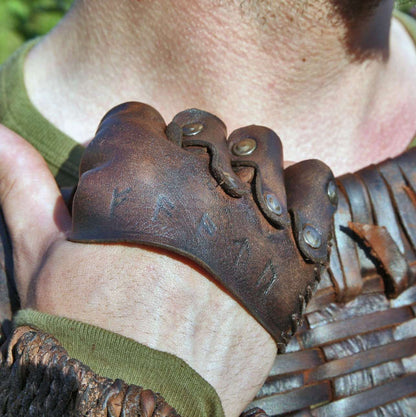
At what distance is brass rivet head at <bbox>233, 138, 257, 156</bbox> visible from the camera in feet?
2.59

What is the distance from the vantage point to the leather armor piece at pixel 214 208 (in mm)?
708

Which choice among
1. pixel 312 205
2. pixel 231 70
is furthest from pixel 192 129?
pixel 231 70

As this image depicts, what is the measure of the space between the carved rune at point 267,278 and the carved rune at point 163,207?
0.14m

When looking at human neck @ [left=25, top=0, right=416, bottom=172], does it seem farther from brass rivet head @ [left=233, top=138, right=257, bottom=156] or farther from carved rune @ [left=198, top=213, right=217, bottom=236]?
carved rune @ [left=198, top=213, right=217, bottom=236]

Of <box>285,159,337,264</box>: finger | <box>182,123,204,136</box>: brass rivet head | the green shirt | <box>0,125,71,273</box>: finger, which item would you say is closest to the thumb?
<box>0,125,71,273</box>: finger

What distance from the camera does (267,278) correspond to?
731 mm

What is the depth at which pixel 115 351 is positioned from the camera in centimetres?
69

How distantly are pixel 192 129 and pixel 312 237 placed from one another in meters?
0.21

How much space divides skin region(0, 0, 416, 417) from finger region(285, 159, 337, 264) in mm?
123

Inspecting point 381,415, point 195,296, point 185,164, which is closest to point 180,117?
point 185,164

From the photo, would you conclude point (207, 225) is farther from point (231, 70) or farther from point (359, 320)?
point (231, 70)

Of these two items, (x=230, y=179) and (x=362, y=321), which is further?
(x=362, y=321)

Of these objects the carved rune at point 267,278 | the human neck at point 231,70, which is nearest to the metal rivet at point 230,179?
the carved rune at point 267,278

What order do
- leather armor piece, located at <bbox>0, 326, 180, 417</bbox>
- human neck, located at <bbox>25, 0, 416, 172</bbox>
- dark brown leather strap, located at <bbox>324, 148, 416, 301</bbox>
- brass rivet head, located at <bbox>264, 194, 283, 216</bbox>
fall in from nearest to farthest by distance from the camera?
leather armor piece, located at <bbox>0, 326, 180, 417</bbox> → brass rivet head, located at <bbox>264, 194, 283, 216</bbox> → dark brown leather strap, located at <bbox>324, 148, 416, 301</bbox> → human neck, located at <bbox>25, 0, 416, 172</bbox>
